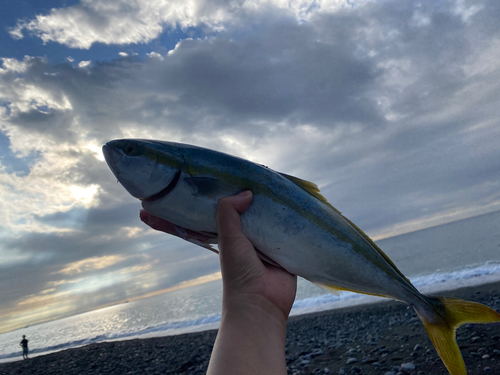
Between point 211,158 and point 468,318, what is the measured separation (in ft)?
9.07

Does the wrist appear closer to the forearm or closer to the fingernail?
the forearm

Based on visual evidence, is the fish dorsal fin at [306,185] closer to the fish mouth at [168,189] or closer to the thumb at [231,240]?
the thumb at [231,240]

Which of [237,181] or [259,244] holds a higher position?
[237,181]

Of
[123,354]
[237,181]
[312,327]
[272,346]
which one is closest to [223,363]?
[272,346]

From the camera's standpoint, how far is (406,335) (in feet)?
26.7

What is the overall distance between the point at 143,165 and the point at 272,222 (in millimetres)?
1291

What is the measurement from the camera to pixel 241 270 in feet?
7.73

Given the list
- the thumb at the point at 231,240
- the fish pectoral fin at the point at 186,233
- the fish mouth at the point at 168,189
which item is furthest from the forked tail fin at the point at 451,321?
the fish mouth at the point at 168,189

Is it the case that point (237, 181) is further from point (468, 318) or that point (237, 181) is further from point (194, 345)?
point (194, 345)

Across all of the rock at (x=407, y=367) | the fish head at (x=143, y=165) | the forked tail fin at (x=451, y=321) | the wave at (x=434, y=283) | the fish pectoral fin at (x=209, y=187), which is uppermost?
the fish head at (x=143, y=165)

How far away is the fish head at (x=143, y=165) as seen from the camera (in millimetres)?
2535

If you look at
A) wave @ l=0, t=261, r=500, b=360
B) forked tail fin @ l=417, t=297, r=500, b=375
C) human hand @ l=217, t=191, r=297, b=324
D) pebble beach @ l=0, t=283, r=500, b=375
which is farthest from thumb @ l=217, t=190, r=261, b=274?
wave @ l=0, t=261, r=500, b=360

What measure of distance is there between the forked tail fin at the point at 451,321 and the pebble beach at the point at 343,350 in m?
3.99

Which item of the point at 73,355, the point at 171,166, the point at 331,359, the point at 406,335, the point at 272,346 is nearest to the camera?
the point at 272,346
